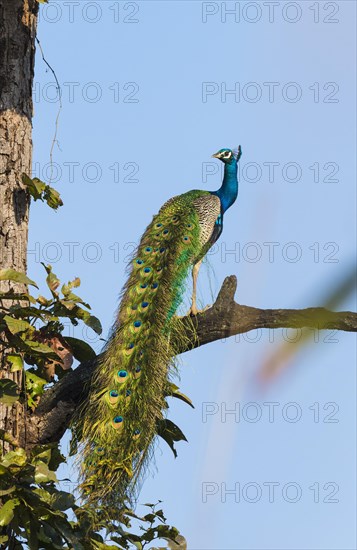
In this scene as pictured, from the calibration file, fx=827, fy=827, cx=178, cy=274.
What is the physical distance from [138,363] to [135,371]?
0.21 feet

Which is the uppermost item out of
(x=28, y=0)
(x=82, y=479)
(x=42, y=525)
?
(x=28, y=0)

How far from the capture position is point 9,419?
14.9ft

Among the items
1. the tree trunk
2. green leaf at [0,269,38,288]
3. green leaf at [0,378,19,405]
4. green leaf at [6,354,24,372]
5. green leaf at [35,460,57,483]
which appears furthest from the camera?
the tree trunk

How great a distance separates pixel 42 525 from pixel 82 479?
2.63 feet

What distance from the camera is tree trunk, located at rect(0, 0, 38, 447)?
4.86 m

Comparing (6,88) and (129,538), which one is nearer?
(129,538)

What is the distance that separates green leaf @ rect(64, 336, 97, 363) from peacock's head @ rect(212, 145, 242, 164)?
137 inches

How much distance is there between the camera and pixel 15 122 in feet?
16.6

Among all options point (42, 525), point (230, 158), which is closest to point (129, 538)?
point (42, 525)

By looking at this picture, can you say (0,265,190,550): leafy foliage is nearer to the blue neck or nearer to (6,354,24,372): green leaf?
(6,354,24,372): green leaf

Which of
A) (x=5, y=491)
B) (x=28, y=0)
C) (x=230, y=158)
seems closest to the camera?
(x=5, y=491)

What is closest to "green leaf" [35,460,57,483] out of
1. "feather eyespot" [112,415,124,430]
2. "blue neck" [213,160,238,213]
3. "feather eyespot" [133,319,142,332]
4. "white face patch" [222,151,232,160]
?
"feather eyespot" [112,415,124,430]

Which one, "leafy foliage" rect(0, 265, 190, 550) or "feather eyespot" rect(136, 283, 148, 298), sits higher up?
"feather eyespot" rect(136, 283, 148, 298)

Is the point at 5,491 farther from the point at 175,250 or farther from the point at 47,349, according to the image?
the point at 175,250
